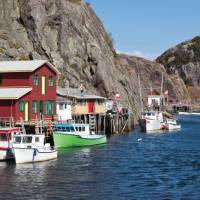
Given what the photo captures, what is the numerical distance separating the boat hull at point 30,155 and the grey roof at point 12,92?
52.1 ft

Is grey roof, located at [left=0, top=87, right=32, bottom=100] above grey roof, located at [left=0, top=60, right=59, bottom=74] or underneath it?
underneath

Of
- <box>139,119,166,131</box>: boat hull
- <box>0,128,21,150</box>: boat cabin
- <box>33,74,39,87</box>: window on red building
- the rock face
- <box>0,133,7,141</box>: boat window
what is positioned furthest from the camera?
<box>139,119,166,131</box>: boat hull

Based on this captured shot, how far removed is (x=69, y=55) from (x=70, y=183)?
76.3 m

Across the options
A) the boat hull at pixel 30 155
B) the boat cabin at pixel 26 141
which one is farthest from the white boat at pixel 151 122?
the boat cabin at pixel 26 141

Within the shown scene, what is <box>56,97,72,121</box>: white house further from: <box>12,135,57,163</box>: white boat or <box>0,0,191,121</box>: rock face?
<box>12,135,57,163</box>: white boat

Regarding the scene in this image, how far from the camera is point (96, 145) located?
83.9 m

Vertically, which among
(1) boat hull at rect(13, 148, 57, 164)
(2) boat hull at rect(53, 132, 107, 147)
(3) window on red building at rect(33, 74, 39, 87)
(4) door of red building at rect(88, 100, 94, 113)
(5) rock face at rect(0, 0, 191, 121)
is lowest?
(1) boat hull at rect(13, 148, 57, 164)

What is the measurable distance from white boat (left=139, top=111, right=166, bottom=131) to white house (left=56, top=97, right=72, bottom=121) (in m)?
30.9

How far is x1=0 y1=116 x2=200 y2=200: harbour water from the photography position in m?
45.4

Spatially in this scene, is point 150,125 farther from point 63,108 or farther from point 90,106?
point 63,108

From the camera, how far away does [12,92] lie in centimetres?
7888

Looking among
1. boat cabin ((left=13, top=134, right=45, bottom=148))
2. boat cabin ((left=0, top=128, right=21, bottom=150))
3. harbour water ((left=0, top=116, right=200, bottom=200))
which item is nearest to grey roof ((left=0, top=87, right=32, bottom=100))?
harbour water ((left=0, top=116, right=200, bottom=200))

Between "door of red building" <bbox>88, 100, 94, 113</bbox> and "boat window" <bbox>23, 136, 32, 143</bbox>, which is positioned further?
"door of red building" <bbox>88, 100, 94, 113</bbox>

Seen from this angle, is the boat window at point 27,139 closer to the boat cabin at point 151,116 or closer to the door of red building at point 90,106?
the door of red building at point 90,106
